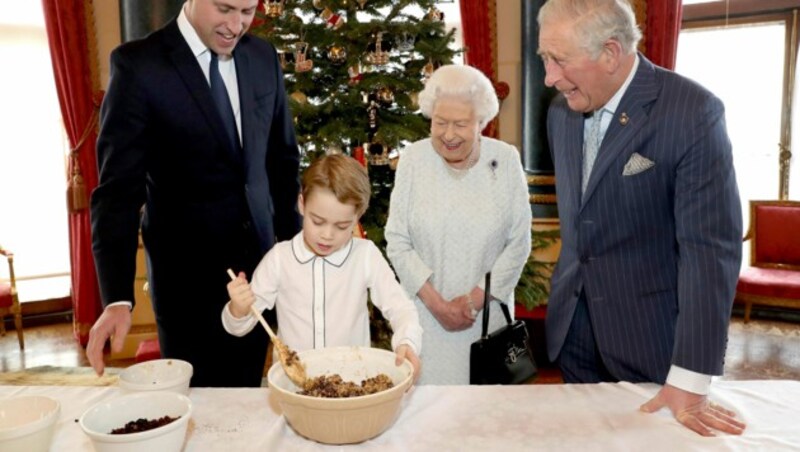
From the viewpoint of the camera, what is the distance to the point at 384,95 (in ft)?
11.6

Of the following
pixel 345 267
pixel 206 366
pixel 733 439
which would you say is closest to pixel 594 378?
pixel 733 439

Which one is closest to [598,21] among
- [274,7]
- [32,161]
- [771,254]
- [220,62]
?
[220,62]

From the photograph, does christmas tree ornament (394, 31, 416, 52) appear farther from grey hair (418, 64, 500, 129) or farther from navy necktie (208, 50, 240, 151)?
navy necktie (208, 50, 240, 151)

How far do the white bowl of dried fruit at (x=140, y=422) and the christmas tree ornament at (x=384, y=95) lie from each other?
248 cm

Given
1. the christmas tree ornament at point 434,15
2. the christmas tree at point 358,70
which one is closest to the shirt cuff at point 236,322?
the christmas tree at point 358,70

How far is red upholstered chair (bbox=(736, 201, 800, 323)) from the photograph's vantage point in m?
4.86

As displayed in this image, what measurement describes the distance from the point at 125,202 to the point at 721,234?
143 cm

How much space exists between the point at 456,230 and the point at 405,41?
161 centimetres

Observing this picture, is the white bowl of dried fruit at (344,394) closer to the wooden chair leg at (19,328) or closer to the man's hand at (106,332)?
the man's hand at (106,332)

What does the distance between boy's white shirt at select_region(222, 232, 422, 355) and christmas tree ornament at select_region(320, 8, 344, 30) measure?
6.43ft

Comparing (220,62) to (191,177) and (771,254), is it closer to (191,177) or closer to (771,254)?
(191,177)

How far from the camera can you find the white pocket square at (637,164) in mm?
1590

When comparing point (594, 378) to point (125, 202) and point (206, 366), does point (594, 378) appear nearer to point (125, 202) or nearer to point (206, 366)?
point (206, 366)

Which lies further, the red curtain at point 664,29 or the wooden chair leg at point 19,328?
the red curtain at point 664,29
